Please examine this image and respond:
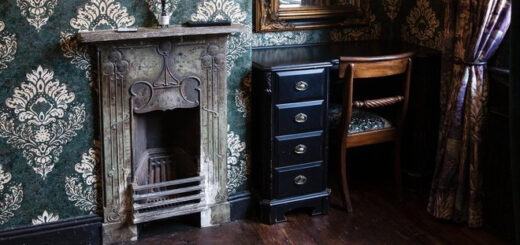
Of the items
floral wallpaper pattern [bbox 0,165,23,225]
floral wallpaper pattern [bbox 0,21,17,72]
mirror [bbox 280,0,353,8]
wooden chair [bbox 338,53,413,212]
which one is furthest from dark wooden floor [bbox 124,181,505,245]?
mirror [bbox 280,0,353,8]

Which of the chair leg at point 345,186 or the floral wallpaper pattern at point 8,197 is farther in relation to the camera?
the chair leg at point 345,186

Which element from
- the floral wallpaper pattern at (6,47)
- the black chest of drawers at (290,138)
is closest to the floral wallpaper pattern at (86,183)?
the floral wallpaper pattern at (6,47)

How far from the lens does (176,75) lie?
261 centimetres

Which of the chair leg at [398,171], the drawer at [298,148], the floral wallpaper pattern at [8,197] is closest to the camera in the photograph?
the floral wallpaper pattern at [8,197]

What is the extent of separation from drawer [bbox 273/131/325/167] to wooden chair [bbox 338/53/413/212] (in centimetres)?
13

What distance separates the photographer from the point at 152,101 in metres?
2.60

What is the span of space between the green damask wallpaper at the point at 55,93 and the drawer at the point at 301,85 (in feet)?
0.70

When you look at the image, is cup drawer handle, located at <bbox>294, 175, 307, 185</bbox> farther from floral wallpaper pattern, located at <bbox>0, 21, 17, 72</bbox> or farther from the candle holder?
floral wallpaper pattern, located at <bbox>0, 21, 17, 72</bbox>

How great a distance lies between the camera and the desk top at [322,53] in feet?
9.03

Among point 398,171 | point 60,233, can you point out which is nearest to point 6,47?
point 60,233

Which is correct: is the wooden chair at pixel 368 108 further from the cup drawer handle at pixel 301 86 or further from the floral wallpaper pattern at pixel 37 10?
the floral wallpaper pattern at pixel 37 10

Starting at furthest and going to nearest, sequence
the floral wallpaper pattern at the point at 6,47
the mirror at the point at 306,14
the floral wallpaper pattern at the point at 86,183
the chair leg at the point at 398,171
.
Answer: the mirror at the point at 306,14
the chair leg at the point at 398,171
the floral wallpaper pattern at the point at 86,183
the floral wallpaper pattern at the point at 6,47

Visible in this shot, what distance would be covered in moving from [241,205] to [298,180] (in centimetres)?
33

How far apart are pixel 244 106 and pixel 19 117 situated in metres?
1.06
